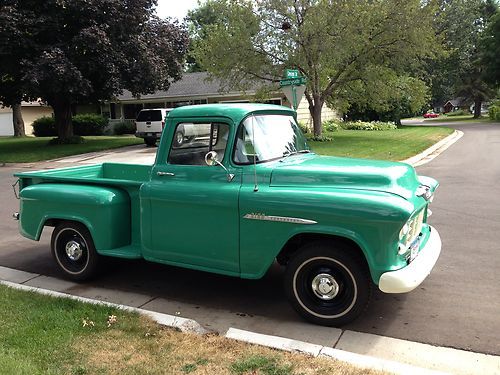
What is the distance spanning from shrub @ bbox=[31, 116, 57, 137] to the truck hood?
35.3 metres

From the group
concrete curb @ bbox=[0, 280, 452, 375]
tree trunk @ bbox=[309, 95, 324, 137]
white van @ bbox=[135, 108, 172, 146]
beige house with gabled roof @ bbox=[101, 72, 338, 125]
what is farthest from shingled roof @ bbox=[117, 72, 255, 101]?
concrete curb @ bbox=[0, 280, 452, 375]

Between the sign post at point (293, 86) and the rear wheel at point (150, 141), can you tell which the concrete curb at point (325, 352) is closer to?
the sign post at point (293, 86)

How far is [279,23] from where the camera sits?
22.9m

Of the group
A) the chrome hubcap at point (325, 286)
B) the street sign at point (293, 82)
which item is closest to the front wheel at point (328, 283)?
the chrome hubcap at point (325, 286)

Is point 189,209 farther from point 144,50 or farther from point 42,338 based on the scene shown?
point 144,50

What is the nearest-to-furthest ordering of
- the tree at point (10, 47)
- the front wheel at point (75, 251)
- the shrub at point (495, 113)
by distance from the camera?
1. the front wheel at point (75, 251)
2. the tree at point (10, 47)
3. the shrub at point (495, 113)

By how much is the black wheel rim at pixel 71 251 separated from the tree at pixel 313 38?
17.8 m

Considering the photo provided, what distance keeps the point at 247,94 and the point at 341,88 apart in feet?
18.5

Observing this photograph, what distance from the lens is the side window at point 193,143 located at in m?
4.88

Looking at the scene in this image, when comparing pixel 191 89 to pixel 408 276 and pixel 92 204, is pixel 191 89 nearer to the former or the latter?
pixel 92 204

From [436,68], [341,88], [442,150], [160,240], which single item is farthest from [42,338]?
[436,68]

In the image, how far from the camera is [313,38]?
2164 cm

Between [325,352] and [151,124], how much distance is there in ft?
75.6

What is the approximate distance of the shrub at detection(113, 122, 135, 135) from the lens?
121 ft
